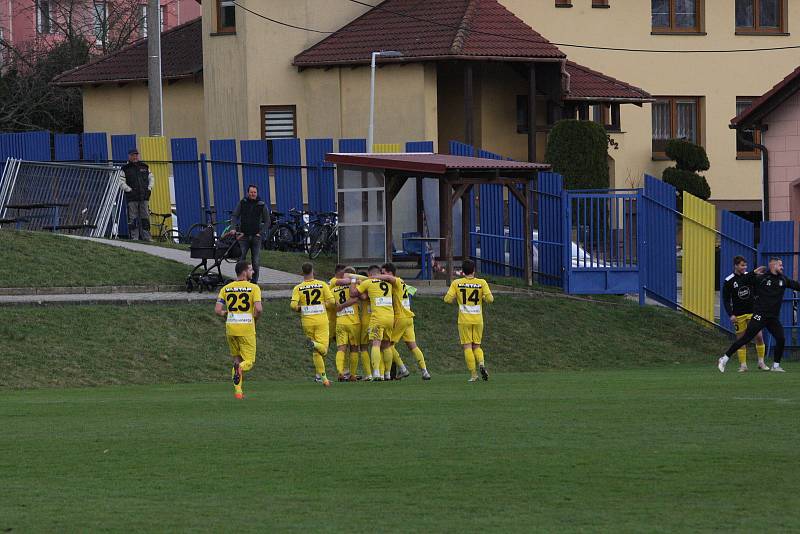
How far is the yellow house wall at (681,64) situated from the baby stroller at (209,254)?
21743 mm

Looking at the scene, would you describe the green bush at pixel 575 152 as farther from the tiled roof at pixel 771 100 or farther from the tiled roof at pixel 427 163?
the tiled roof at pixel 427 163

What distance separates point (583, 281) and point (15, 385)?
12.4 meters

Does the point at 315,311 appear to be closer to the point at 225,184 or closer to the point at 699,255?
the point at 699,255

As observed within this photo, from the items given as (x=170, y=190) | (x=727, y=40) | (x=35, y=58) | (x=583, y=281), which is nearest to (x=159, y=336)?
(x=583, y=281)

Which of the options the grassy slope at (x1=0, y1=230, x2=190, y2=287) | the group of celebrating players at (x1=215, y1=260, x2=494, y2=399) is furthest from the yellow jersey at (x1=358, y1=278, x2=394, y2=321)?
the grassy slope at (x1=0, y1=230, x2=190, y2=287)

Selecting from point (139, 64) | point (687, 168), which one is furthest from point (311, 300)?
point (687, 168)

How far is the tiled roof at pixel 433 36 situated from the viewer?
40000 mm

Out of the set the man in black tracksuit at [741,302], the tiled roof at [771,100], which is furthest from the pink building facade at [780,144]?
the man in black tracksuit at [741,302]

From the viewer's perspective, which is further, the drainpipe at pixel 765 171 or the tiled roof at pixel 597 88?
the tiled roof at pixel 597 88

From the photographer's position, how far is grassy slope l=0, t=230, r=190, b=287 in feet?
86.9

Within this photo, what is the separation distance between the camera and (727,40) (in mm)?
48375

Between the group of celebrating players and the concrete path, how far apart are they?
261 inches

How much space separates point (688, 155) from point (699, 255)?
18307mm

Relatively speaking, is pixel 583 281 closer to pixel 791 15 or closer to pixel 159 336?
pixel 159 336
